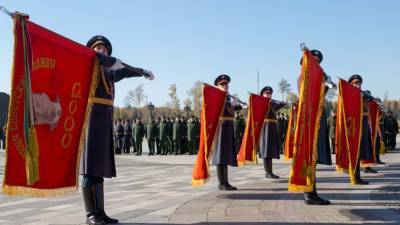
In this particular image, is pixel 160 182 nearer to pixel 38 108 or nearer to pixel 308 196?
pixel 308 196

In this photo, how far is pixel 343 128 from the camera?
28.5 feet

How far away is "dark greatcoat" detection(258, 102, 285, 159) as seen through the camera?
11.7 m

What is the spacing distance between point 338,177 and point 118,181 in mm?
4737

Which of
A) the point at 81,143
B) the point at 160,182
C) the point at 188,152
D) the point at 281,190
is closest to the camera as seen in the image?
the point at 81,143

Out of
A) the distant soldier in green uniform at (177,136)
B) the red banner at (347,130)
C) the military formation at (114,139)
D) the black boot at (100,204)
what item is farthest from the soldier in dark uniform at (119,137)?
the black boot at (100,204)

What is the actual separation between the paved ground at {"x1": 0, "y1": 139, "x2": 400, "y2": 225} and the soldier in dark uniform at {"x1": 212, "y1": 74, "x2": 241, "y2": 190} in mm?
370

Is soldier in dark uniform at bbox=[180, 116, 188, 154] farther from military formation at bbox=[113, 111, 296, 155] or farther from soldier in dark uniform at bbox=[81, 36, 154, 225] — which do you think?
soldier in dark uniform at bbox=[81, 36, 154, 225]

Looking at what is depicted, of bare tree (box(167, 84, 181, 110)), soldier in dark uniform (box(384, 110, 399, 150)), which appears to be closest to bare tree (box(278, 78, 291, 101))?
bare tree (box(167, 84, 181, 110))

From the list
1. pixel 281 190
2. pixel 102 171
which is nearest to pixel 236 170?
pixel 281 190

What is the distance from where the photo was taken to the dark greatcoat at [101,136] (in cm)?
604

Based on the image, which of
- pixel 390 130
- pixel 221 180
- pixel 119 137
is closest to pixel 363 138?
pixel 221 180

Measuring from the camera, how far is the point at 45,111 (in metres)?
5.41

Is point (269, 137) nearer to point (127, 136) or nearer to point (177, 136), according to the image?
point (177, 136)

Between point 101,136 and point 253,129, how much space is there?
5.74m
